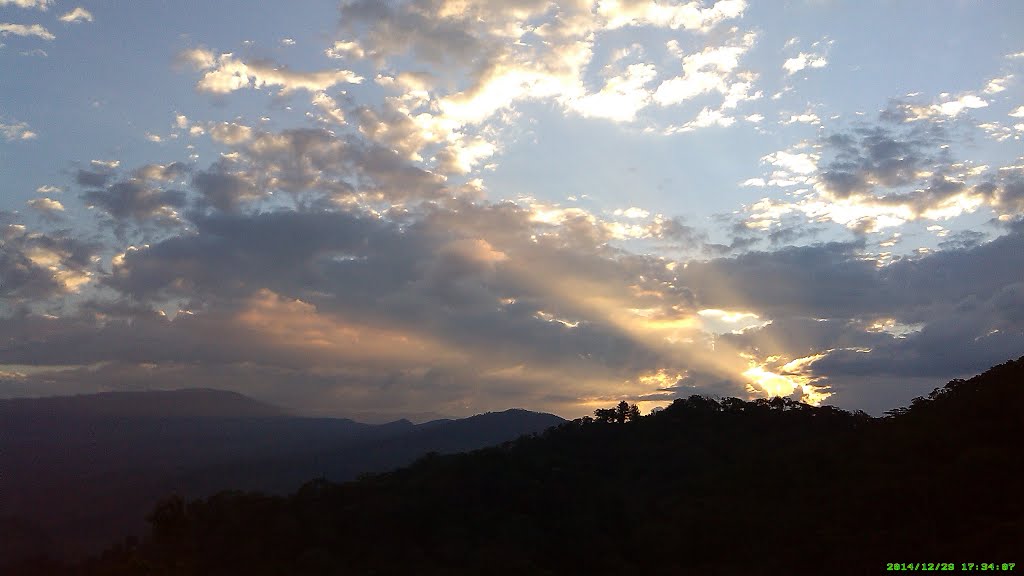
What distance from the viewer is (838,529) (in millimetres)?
38625

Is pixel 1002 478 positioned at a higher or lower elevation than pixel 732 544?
higher

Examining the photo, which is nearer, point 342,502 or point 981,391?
point 981,391

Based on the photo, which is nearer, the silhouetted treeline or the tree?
the silhouetted treeline

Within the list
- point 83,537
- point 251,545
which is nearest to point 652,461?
point 251,545

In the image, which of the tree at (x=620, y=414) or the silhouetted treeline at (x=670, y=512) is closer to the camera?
the silhouetted treeline at (x=670, y=512)

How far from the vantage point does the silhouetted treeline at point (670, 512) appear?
36.8m

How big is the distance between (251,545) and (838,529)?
3376 centimetres

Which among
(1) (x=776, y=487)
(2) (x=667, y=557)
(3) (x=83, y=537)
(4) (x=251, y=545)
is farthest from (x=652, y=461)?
(3) (x=83, y=537)

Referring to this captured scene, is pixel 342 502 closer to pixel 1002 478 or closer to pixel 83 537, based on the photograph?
pixel 1002 478

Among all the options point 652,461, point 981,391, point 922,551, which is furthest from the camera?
point 652,461

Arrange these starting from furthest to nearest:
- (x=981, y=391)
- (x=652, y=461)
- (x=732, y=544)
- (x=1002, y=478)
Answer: (x=652, y=461), (x=981, y=391), (x=732, y=544), (x=1002, y=478)

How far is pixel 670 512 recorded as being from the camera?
49.2 meters

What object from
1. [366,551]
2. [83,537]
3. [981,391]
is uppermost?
[981,391]

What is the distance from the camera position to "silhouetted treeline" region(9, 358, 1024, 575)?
121 ft
